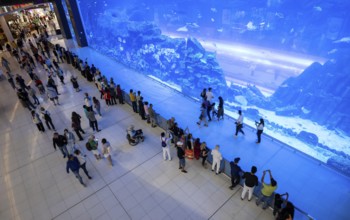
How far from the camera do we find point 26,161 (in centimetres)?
856

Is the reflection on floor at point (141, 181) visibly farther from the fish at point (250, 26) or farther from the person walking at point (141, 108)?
the fish at point (250, 26)

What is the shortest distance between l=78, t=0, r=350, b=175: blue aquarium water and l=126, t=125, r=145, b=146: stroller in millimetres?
7428

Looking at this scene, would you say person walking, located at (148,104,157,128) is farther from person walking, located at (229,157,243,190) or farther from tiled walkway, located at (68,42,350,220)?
person walking, located at (229,157,243,190)

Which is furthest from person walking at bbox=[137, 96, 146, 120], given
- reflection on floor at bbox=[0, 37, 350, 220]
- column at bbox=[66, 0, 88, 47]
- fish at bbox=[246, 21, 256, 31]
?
column at bbox=[66, 0, 88, 47]

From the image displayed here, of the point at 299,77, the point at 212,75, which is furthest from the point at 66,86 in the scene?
the point at 299,77

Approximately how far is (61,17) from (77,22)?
3.04 meters

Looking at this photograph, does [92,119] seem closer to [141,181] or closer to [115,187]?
[115,187]

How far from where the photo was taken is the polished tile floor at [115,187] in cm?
631

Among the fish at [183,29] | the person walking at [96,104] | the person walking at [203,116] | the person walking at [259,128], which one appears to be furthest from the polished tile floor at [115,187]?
the fish at [183,29]

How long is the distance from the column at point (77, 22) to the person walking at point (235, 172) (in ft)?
78.2

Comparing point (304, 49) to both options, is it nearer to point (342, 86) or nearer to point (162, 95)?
point (342, 86)

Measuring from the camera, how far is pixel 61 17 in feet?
80.3

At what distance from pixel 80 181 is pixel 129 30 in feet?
102

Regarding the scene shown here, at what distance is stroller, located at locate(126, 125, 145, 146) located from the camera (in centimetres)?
874
